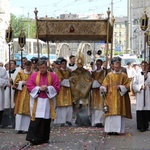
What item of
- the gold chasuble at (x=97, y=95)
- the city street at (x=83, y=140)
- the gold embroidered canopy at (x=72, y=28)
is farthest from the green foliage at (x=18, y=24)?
the city street at (x=83, y=140)

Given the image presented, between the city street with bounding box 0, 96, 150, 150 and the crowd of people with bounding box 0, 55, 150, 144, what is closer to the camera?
the city street with bounding box 0, 96, 150, 150

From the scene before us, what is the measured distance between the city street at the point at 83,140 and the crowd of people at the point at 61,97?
289mm

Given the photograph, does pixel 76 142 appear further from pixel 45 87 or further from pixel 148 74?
pixel 148 74

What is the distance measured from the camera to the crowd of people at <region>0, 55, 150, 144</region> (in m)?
13.1

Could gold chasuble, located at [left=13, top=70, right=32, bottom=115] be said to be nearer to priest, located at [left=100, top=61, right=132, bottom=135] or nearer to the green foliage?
priest, located at [left=100, top=61, right=132, bottom=135]

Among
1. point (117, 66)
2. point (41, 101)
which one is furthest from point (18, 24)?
point (41, 101)

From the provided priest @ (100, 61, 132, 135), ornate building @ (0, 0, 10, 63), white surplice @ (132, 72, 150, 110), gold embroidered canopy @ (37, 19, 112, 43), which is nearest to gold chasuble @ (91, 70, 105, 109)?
gold embroidered canopy @ (37, 19, 112, 43)

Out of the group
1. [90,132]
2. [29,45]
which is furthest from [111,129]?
[29,45]

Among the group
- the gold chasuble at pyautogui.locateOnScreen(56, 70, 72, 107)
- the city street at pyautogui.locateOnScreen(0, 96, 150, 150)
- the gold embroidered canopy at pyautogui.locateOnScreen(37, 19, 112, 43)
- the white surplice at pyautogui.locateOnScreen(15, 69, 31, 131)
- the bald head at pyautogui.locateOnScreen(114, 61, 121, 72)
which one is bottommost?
the city street at pyautogui.locateOnScreen(0, 96, 150, 150)

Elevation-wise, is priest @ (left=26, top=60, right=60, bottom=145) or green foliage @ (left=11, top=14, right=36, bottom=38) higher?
green foliage @ (left=11, top=14, right=36, bottom=38)

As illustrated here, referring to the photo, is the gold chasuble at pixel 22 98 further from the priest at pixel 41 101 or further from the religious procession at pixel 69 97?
the priest at pixel 41 101

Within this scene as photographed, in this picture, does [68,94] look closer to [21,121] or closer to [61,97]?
[61,97]

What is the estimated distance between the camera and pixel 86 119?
17.3 metres

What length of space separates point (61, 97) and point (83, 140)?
10.6 feet
